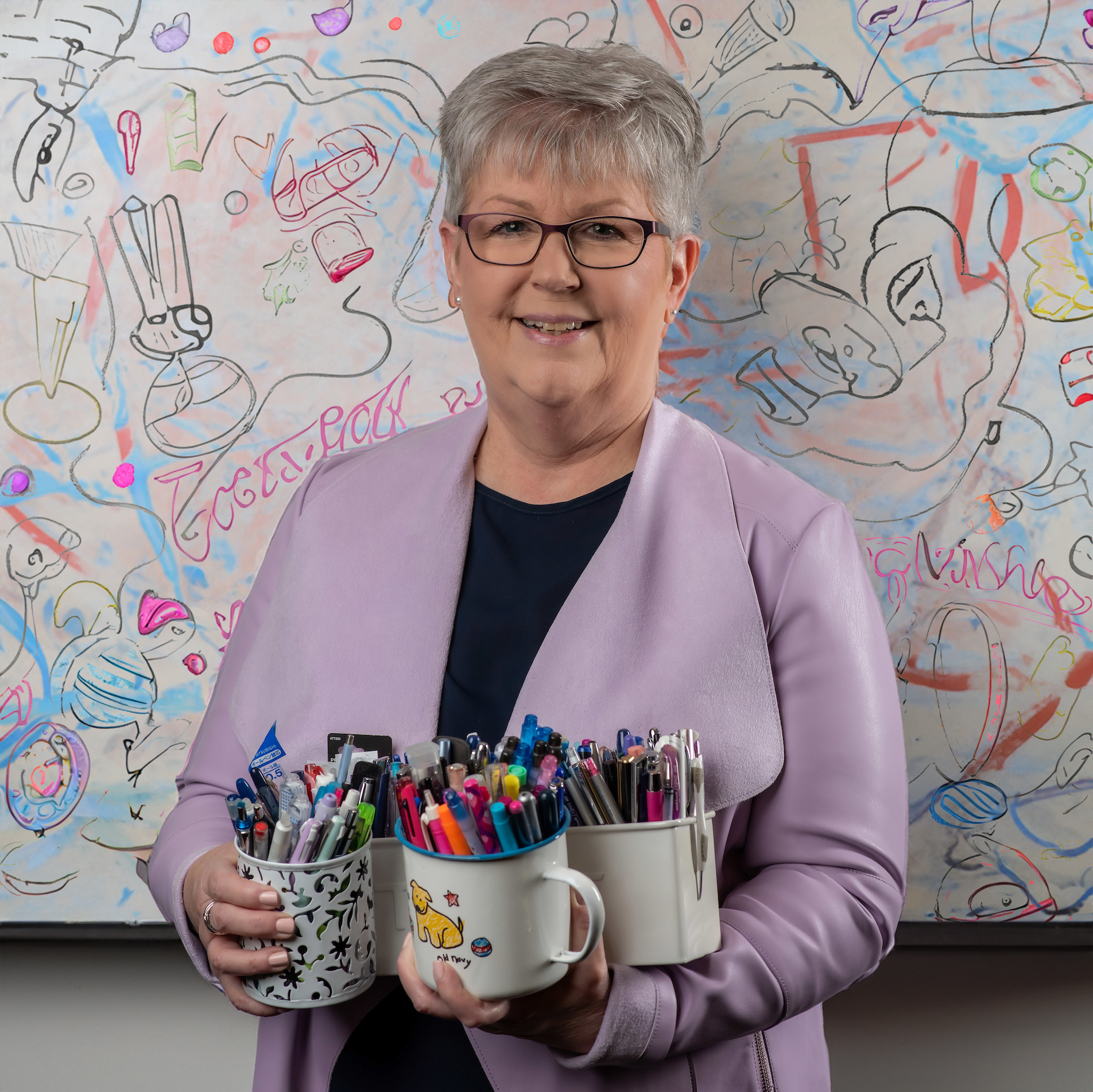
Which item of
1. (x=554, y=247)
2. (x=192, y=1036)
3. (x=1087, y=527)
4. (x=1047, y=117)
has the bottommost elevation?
(x=192, y=1036)

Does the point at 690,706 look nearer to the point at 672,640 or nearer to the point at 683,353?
the point at 672,640

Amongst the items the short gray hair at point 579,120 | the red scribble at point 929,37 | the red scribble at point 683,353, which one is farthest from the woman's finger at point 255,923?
the red scribble at point 929,37

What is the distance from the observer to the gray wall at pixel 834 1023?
125 cm

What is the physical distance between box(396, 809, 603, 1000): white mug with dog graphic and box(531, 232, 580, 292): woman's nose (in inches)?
17.3

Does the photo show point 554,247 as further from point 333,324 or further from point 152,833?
point 152,833

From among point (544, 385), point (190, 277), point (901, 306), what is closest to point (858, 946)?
point (544, 385)

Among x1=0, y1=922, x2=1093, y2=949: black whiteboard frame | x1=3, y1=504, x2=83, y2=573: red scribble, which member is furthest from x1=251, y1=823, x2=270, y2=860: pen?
x1=0, y1=922, x2=1093, y2=949: black whiteboard frame

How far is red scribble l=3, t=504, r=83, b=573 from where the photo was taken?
1234 mm

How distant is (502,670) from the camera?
90 centimetres

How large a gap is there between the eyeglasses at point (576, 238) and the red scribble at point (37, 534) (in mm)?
693

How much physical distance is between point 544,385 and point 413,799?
0.39m

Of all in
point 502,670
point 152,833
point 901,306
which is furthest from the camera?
point 152,833

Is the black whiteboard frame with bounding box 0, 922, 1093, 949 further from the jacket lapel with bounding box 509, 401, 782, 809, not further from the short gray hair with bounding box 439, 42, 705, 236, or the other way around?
the short gray hair with bounding box 439, 42, 705, 236

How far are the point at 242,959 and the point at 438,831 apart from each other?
220 millimetres
